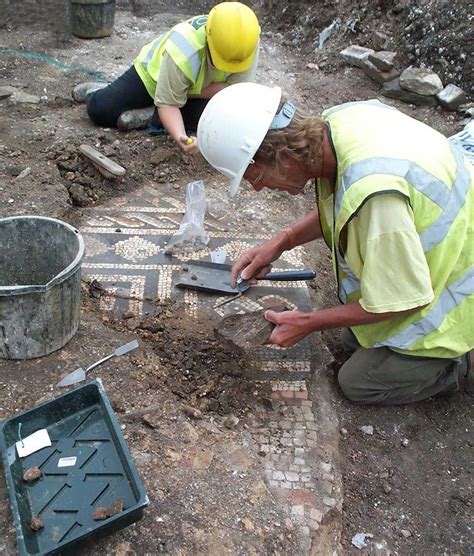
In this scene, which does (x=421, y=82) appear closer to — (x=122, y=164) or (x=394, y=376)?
(x=122, y=164)

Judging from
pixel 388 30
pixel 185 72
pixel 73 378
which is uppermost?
pixel 185 72

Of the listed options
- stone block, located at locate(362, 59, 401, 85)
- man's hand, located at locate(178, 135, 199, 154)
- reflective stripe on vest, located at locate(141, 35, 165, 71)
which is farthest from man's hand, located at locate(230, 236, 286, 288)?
stone block, located at locate(362, 59, 401, 85)

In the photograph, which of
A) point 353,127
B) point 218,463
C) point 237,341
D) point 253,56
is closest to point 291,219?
point 253,56

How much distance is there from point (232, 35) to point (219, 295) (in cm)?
178

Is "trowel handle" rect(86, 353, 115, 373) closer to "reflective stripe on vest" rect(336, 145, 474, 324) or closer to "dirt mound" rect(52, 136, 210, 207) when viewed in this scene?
"reflective stripe on vest" rect(336, 145, 474, 324)

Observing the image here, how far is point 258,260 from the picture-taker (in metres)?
3.15

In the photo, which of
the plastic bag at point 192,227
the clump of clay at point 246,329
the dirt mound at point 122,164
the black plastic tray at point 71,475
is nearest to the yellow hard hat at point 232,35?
the dirt mound at point 122,164

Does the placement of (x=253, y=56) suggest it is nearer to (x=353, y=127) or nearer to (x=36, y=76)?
(x=353, y=127)

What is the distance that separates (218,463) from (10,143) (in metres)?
3.17

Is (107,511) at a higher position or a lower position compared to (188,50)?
lower

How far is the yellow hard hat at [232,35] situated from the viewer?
12.7ft

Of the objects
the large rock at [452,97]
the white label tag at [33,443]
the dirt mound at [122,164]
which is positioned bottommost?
the dirt mound at [122,164]

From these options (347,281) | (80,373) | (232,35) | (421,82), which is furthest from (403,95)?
(80,373)

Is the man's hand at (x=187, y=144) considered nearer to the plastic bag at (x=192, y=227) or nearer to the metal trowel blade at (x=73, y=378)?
the plastic bag at (x=192, y=227)
